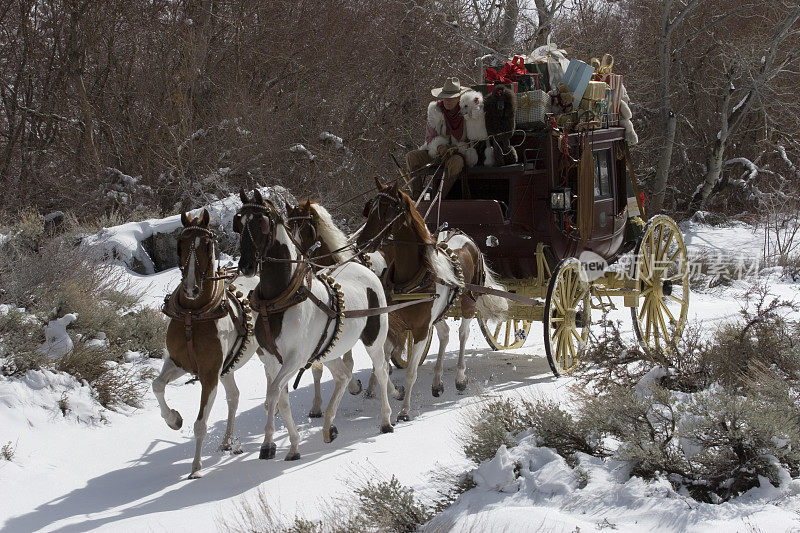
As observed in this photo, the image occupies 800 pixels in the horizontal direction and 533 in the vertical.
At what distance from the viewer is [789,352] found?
657 centimetres

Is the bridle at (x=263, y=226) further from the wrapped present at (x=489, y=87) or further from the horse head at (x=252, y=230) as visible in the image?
the wrapped present at (x=489, y=87)

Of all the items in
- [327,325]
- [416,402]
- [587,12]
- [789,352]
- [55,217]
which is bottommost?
[416,402]

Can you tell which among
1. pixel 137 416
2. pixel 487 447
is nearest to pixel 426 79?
pixel 137 416

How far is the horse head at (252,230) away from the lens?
19.7 feet

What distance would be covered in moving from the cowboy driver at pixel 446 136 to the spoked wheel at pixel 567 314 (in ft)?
4.78

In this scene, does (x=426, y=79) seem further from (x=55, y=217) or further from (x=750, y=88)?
(x=55, y=217)

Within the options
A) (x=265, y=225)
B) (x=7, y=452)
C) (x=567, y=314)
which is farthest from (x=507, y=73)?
(x=7, y=452)

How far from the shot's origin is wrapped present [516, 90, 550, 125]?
880cm

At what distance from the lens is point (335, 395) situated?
7016 millimetres

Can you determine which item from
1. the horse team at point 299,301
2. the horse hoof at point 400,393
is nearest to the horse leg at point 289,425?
the horse team at point 299,301

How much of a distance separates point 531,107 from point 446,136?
0.93m

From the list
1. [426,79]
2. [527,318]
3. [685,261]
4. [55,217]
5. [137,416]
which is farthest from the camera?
[426,79]

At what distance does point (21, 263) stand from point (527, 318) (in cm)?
532

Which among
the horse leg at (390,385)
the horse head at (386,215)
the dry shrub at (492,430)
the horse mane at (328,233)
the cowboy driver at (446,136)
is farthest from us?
the cowboy driver at (446,136)
